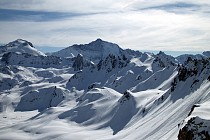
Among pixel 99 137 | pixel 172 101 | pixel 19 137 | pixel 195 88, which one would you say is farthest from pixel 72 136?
pixel 195 88

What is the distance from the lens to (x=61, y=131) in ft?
409

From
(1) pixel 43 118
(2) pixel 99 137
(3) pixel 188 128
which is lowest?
(1) pixel 43 118

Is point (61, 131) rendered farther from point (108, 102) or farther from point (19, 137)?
point (108, 102)

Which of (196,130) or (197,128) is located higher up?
(197,128)

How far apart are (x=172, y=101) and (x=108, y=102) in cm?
5925

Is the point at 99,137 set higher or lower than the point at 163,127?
lower

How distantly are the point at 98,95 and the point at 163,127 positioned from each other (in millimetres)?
104973

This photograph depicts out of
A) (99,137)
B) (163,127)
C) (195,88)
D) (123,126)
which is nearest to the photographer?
(163,127)

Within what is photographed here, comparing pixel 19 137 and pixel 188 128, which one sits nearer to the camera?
pixel 188 128

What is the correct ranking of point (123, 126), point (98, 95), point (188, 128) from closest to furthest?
point (188, 128) → point (123, 126) → point (98, 95)

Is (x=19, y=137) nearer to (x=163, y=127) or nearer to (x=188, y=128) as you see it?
(x=163, y=127)

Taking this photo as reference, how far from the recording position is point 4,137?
424 ft

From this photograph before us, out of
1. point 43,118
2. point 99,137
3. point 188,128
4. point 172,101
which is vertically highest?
point 188,128

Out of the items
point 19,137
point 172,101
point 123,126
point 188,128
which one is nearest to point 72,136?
point 123,126
